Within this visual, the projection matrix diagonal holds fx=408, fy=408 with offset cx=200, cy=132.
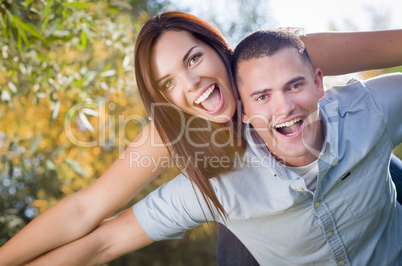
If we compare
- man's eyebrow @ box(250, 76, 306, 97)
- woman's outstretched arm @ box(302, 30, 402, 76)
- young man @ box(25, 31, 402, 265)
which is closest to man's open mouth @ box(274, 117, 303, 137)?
young man @ box(25, 31, 402, 265)

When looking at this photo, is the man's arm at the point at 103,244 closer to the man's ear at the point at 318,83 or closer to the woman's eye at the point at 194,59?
the woman's eye at the point at 194,59

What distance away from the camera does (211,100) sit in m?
1.48

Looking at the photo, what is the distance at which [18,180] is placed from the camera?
2.55 m

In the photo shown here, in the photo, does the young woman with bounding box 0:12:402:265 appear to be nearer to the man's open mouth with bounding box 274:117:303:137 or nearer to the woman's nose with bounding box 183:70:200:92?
the woman's nose with bounding box 183:70:200:92

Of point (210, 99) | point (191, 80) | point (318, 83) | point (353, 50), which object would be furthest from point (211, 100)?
point (353, 50)

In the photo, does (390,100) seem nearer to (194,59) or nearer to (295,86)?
(295,86)

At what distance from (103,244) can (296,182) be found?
712 mm

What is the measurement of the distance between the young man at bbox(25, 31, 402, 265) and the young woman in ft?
0.19

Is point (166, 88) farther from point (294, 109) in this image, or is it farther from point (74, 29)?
point (74, 29)

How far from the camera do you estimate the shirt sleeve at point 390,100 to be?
4.60 feet

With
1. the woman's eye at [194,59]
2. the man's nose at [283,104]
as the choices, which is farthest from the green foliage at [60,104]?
the man's nose at [283,104]

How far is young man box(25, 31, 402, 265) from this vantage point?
133 cm

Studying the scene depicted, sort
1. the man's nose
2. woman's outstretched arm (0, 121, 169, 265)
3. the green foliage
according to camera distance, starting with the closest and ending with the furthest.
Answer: the man's nose, woman's outstretched arm (0, 121, 169, 265), the green foliage

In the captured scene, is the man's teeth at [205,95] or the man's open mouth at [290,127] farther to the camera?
the man's teeth at [205,95]
